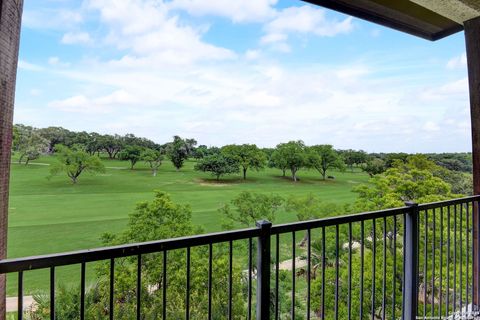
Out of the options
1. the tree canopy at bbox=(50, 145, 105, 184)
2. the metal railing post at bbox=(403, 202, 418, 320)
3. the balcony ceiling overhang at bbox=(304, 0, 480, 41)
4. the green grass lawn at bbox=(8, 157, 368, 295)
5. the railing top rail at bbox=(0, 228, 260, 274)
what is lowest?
the green grass lawn at bbox=(8, 157, 368, 295)

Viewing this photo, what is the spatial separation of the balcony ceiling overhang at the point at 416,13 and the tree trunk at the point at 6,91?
1.97 meters

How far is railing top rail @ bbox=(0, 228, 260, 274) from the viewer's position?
0.77 m

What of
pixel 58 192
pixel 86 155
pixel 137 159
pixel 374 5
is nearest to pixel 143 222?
pixel 137 159

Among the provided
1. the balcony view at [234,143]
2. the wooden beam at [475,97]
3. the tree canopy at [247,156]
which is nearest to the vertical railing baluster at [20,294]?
the balcony view at [234,143]

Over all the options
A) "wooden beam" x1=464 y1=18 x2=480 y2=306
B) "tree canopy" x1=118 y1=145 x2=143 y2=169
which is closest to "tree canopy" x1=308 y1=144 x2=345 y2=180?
"tree canopy" x1=118 y1=145 x2=143 y2=169

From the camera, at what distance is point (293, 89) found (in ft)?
72.7

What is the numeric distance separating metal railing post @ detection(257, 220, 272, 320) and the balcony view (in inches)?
37.9

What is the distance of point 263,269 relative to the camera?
1152 millimetres

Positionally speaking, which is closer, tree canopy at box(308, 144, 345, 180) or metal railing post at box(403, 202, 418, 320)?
metal railing post at box(403, 202, 418, 320)

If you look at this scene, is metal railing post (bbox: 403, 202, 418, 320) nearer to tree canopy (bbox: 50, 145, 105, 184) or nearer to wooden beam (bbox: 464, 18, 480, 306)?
wooden beam (bbox: 464, 18, 480, 306)

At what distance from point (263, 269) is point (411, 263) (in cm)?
106

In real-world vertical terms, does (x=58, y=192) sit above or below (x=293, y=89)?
below

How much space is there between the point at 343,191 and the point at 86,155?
502 inches

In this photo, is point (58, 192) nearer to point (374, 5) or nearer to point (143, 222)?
point (143, 222)
